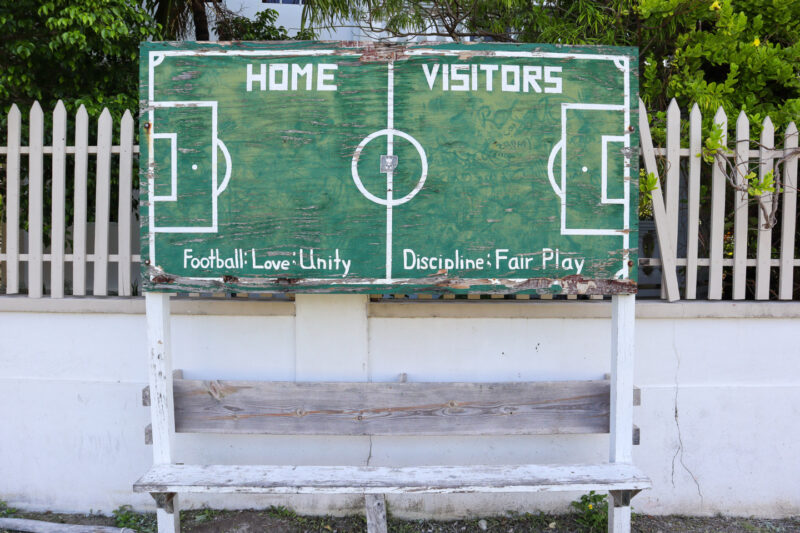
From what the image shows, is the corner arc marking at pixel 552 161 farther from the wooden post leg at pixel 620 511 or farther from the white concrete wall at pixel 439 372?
the wooden post leg at pixel 620 511

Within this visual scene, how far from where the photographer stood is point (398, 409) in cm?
323

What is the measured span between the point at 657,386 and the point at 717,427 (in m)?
0.45

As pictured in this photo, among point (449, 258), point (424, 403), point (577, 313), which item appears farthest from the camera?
point (577, 313)

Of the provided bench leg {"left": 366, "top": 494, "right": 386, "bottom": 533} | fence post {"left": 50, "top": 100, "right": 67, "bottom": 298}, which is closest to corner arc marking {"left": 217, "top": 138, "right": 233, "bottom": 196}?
fence post {"left": 50, "top": 100, "right": 67, "bottom": 298}

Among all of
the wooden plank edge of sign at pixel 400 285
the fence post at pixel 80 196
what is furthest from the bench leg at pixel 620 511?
the fence post at pixel 80 196

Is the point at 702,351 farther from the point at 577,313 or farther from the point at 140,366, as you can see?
the point at 140,366

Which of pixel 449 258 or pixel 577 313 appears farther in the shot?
pixel 577 313

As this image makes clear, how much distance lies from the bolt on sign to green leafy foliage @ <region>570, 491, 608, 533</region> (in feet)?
4.53

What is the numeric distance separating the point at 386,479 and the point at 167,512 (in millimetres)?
1193

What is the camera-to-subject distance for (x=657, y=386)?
352 cm

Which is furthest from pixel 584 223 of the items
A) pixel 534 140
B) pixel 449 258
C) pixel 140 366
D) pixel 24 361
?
pixel 24 361

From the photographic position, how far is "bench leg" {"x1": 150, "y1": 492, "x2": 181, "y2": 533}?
2.99m

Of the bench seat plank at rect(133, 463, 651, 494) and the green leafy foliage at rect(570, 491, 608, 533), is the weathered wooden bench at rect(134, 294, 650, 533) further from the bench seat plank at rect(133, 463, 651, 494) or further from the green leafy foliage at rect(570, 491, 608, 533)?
the green leafy foliage at rect(570, 491, 608, 533)

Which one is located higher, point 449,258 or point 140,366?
point 449,258
